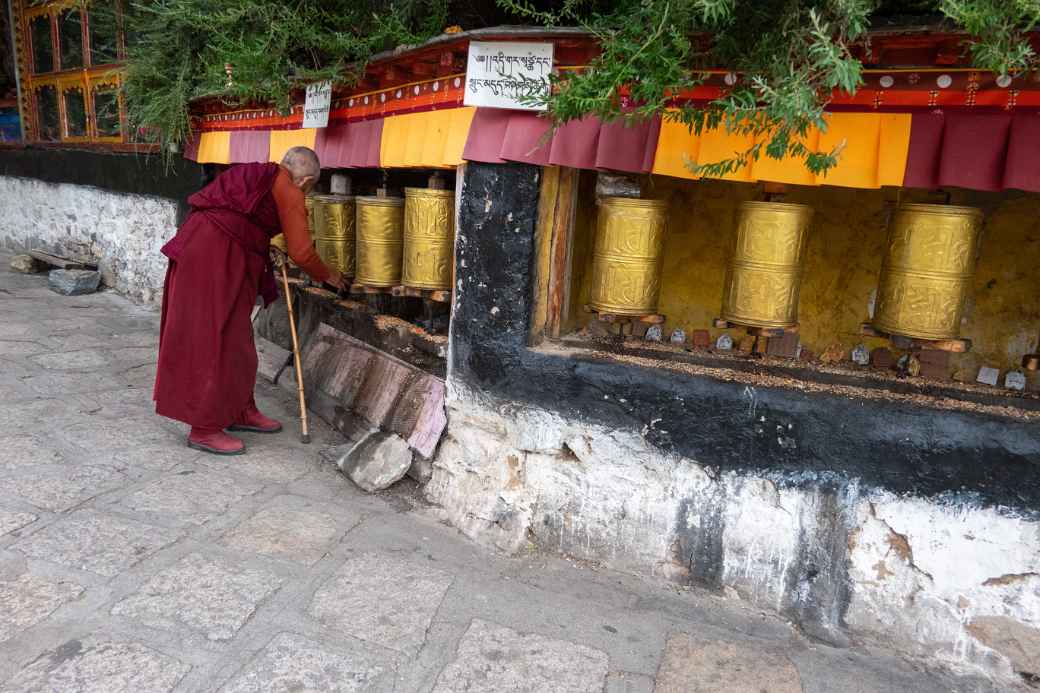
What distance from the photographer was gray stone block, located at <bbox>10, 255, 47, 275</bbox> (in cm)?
806

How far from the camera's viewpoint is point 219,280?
373 centimetres

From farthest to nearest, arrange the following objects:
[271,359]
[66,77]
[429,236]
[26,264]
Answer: [66,77] < [26,264] < [271,359] < [429,236]

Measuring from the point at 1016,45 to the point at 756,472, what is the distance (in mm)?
1599

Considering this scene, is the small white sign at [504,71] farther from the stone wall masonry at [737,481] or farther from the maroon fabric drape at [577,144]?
the stone wall masonry at [737,481]

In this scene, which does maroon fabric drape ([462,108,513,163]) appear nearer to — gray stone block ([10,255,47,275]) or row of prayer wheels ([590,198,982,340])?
row of prayer wheels ([590,198,982,340])

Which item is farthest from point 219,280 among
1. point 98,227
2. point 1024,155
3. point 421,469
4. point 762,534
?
point 98,227

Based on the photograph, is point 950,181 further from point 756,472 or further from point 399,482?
point 399,482

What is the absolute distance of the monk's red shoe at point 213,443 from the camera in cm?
380

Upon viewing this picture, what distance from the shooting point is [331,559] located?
2.88 meters

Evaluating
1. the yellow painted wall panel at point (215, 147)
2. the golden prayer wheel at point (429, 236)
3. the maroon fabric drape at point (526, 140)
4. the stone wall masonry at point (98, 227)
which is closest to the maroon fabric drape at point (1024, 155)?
the maroon fabric drape at point (526, 140)

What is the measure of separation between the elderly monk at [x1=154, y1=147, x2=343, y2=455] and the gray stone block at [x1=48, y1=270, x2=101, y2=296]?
174 inches

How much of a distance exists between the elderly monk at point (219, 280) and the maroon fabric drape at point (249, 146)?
1057 millimetres

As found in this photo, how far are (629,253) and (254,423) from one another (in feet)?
8.53

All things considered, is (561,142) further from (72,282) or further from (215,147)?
(72,282)
